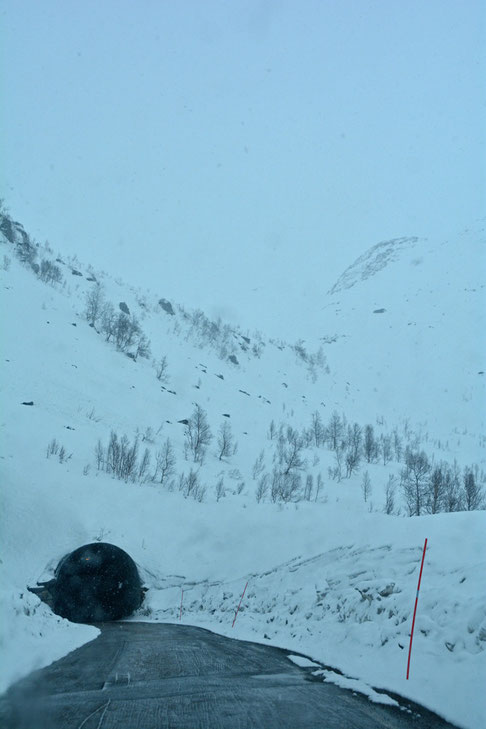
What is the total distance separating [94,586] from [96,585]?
0.08m

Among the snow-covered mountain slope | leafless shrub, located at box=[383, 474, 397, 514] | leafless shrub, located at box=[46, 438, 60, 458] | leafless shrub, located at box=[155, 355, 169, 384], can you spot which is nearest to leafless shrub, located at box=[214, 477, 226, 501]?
leafless shrub, located at box=[46, 438, 60, 458]

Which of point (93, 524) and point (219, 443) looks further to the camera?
point (219, 443)

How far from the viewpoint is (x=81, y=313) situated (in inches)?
3125

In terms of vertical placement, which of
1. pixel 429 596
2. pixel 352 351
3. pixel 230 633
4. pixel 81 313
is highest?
pixel 352 351

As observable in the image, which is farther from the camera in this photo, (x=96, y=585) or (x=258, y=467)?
(x=258, y=467)

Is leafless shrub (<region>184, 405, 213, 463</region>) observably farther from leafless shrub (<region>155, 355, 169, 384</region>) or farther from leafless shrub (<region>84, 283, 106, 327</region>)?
leafless shrub (<region>84, 283, 106, 327</region>)

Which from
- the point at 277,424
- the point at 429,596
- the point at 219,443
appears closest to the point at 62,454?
the point at 219,443

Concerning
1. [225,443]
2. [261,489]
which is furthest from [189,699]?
[225,443]

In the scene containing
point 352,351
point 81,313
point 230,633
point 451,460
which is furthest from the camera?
point 352,351

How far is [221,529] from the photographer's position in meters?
23.9

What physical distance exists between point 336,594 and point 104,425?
40055 millimetres

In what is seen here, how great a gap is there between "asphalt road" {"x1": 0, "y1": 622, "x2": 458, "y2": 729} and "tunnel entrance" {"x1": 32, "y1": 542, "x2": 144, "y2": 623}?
39.2 ft

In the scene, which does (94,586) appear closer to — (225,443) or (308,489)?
(308,489)

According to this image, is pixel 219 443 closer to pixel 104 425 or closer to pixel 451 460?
pixel 104 425
